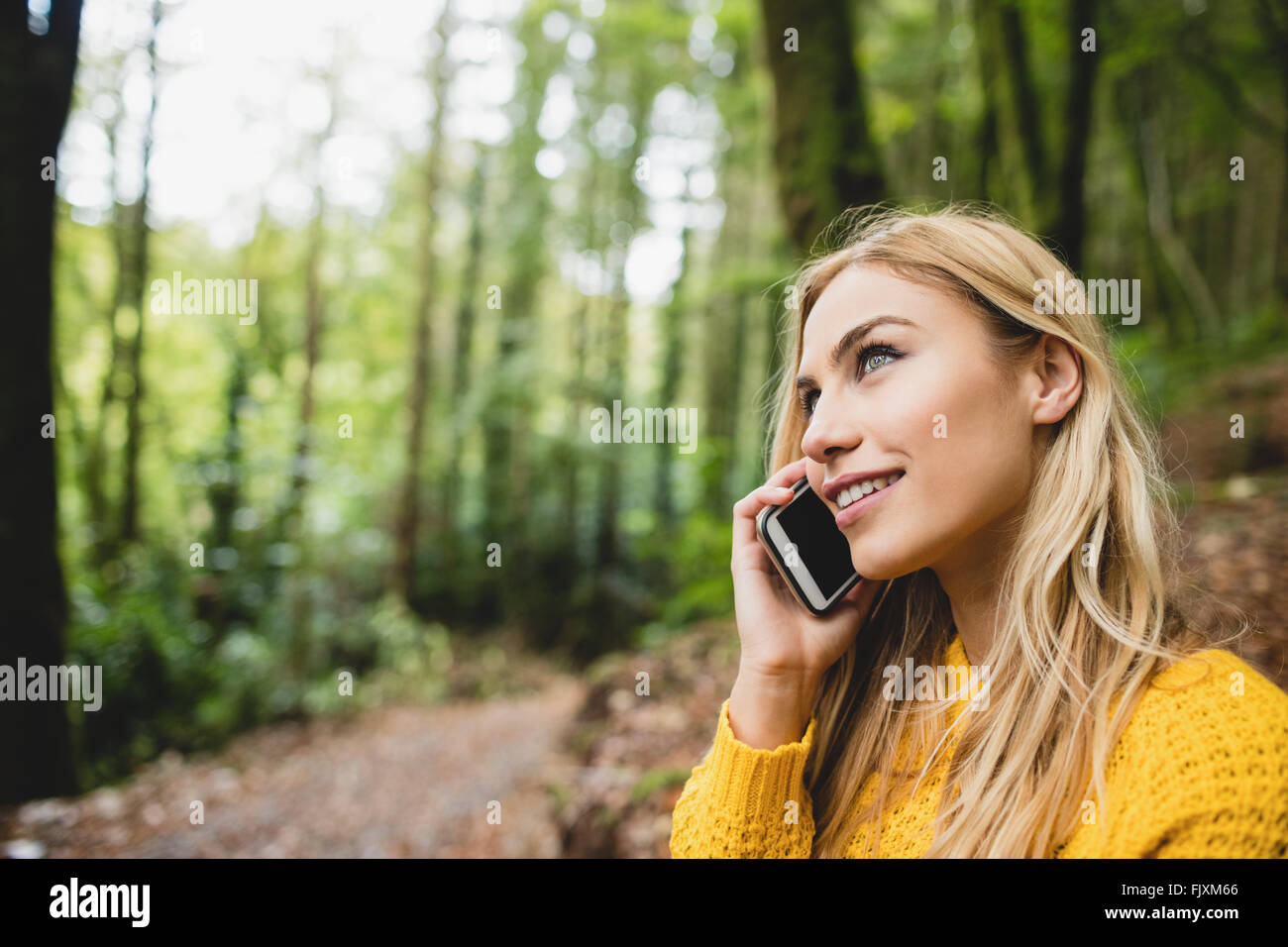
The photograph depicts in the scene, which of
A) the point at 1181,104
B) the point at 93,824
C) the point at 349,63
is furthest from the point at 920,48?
the point at 93,824

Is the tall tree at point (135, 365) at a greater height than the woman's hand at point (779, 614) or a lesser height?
greater

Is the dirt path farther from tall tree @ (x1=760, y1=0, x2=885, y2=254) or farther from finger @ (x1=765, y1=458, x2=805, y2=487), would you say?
tall tree @ (x1=760, y1=0, x2=885, y2=254)

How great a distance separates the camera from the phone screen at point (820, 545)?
5.57 ft

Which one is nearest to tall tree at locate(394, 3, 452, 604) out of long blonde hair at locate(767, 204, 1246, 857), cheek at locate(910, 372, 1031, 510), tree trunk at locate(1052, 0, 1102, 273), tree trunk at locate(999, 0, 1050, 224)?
tree trunk at locate(999, 0, 1050, 224)

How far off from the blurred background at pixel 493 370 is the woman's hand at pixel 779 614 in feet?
2.58

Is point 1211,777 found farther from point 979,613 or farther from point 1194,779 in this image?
point 979,613

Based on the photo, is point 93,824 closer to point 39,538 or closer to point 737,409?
point 39,538

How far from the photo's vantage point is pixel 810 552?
1.71 meters

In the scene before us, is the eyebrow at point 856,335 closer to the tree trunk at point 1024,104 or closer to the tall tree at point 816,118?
the tall tree at point 816,118

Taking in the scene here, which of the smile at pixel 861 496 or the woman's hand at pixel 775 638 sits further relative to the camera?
the woman's hand at pixel 775 638

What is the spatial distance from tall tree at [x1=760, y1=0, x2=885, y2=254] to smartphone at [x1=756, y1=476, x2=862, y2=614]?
10.7 ft

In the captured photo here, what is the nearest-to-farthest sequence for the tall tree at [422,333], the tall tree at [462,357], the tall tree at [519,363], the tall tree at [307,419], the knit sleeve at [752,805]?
the knit sleeve at [752,805]
the tall tree at [307,419]
the tall tree at [422,333]
the tall tree at [519,363]
the tall tree at [462,357]

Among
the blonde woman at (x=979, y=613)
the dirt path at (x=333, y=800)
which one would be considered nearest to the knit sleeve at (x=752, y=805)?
the blonde woman at (x=979, y=613)
